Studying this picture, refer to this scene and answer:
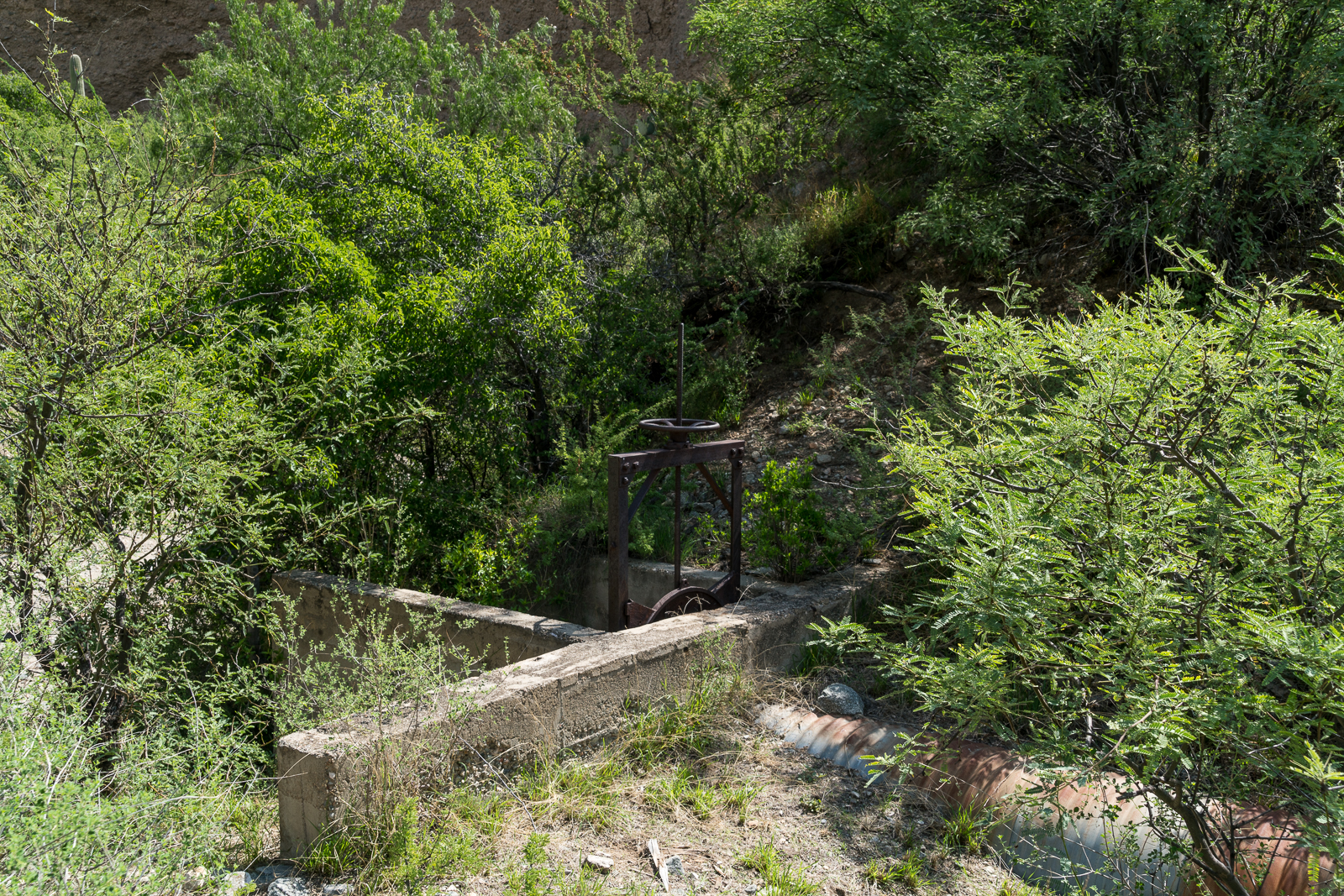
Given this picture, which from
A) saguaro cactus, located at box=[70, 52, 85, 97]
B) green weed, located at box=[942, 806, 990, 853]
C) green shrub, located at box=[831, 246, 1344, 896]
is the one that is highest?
saguaro cactus, located at box=[70, 52, 85, 97]

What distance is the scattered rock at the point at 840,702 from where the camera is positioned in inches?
183

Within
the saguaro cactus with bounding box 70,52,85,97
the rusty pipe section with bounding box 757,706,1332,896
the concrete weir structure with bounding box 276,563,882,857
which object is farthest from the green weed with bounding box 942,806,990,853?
the saguaro cactus with bounding box 70,52,85,97

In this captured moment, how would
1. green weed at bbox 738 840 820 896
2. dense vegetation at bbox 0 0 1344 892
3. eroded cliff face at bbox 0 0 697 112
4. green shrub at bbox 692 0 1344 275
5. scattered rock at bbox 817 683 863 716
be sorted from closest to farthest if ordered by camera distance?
1. dense vegetation at bbox 0 0 1344 892
2. green weed at bbox 738 840 820 896
3. scattered rock at bbox 817 683 863 716
4. green shrub at bbox 692 0 1344 275
5. eroded cliff face at bbox 0 0 697 112

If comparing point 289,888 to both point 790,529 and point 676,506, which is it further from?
point 790,529

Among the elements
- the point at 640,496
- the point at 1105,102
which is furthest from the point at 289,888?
the point at 1105,102

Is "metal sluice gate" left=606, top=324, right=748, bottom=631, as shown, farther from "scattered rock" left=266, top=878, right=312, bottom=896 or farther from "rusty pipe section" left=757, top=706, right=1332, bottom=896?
"scattered rock" left=266, top=878, right=312, bottom=896

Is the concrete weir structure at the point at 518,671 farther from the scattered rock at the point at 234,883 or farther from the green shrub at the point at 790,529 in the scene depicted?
the scattered rock at the point at 234,883

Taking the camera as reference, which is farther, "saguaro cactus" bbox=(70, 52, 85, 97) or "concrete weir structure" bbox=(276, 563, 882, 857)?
"saguaro cactus" bbox=(70, 52, 85, 97)

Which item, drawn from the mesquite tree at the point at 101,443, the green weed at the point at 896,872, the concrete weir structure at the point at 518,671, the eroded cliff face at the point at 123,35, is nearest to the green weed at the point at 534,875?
the concrete weir structure at the point at 518,671

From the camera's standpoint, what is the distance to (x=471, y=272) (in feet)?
22.2

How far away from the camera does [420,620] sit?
15.9 ft

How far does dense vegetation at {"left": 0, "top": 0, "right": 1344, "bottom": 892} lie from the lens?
247 centimetres

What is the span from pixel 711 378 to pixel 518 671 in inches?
202

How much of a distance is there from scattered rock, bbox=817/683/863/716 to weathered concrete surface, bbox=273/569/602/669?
3.96ft
